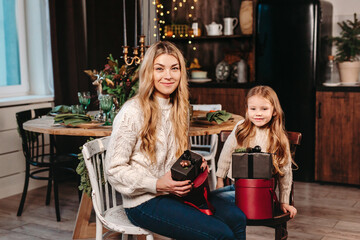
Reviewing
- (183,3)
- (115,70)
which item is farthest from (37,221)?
(183,3)

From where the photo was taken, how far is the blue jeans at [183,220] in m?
1.68

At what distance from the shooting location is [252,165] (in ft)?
5.86

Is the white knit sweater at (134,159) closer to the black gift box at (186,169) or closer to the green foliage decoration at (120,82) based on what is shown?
the black gift box at (186,169)

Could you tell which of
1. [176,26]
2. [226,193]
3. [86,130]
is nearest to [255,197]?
[226,193]

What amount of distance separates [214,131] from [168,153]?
87 cm

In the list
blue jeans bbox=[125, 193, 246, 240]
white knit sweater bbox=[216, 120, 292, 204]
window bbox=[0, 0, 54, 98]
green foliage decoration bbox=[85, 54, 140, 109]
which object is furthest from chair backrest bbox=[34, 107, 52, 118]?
blue jeans bbox=[125, 193, 246, 240]

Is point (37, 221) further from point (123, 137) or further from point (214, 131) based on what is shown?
point (123, 137)

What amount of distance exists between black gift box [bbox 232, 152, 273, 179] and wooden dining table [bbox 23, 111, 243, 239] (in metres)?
0.86

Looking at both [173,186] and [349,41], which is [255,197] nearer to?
[173,186]

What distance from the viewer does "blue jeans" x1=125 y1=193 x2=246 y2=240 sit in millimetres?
1682

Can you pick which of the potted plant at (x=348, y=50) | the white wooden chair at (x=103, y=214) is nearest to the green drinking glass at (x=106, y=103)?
the white wooden chair at (x=103, y=214)

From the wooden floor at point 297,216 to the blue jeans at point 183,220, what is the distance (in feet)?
3.91

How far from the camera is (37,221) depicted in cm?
330

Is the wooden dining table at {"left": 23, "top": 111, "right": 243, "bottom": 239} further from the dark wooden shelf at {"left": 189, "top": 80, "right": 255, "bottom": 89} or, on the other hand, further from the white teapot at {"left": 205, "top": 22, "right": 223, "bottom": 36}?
the white teapot at {"left": 205, "top": 22, "right": 223, "bottom": 36}
